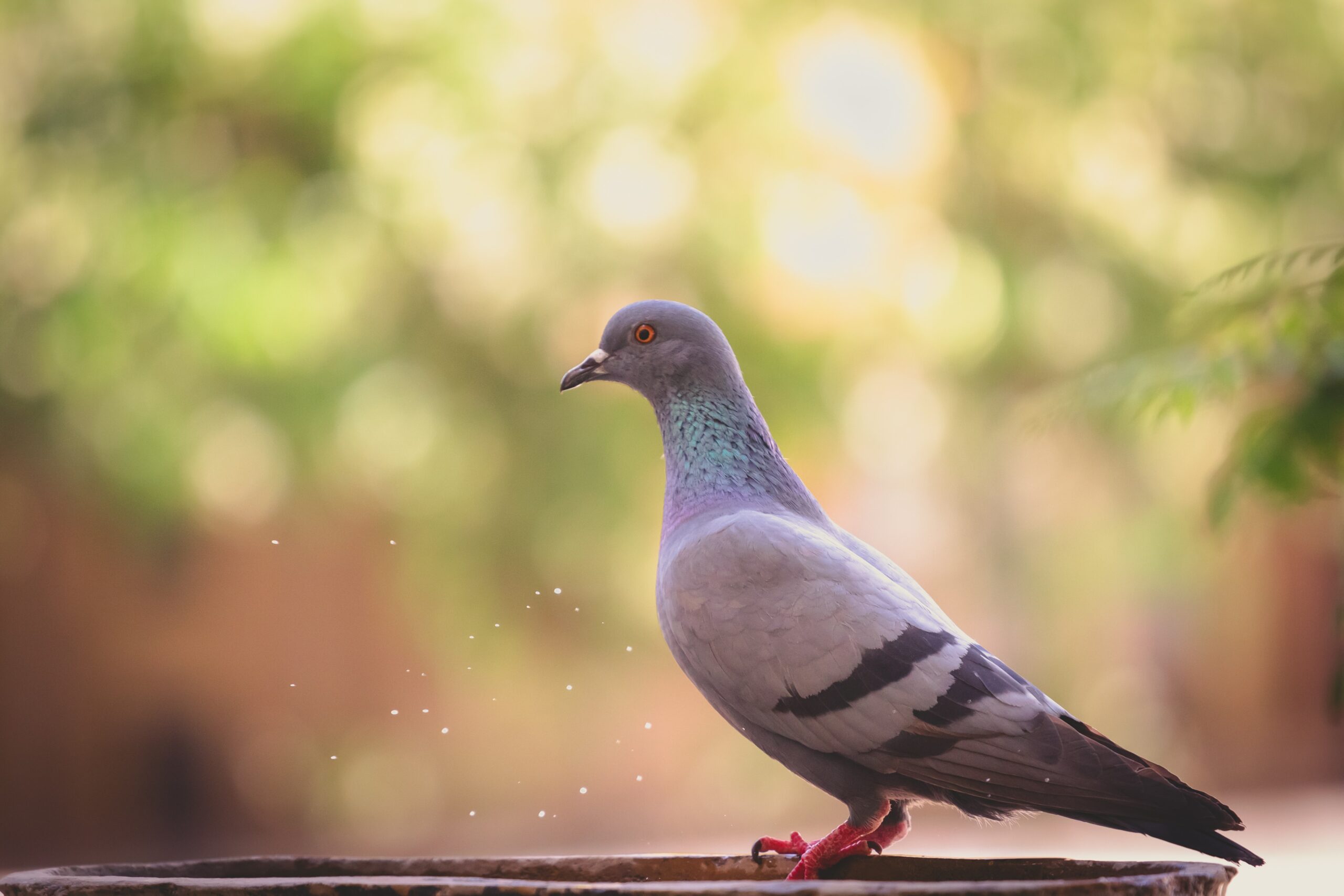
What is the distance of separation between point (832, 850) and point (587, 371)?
3.39ft

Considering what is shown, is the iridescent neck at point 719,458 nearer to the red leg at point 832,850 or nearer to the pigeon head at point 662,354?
the pigeon head at point 662,354

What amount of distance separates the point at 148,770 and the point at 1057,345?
22.5ft

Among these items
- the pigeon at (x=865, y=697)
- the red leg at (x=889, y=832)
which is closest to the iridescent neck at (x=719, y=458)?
the pigeon at (x=865, y=697)

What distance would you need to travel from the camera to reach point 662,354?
2502 mm

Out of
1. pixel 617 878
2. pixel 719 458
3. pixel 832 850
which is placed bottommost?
pixel 617 878

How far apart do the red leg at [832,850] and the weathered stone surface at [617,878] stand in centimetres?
2

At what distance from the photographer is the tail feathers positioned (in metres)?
1.74

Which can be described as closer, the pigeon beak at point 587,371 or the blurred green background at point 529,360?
the pigeon beak at point 587,371

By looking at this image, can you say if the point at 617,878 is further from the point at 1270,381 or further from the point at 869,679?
the point at 1270,381

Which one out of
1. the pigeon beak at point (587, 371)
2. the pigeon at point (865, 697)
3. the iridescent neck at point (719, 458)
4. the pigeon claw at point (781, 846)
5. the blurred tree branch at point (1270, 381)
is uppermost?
the blurred tree branch at point (1270, 381)

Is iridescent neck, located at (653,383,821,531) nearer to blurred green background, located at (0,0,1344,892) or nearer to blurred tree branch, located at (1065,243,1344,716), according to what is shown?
blurred tree branch, located at (1065,243,1344,716)

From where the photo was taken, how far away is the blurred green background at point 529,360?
6781mm

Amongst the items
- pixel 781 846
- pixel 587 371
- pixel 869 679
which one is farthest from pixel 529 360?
pixel 869 679

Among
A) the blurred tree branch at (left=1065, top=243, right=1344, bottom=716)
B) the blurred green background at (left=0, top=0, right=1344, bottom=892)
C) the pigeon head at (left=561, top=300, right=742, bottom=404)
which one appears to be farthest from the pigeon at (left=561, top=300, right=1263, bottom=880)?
the blurred green background at (left=0, top=0, right=1344, bottom=892)
